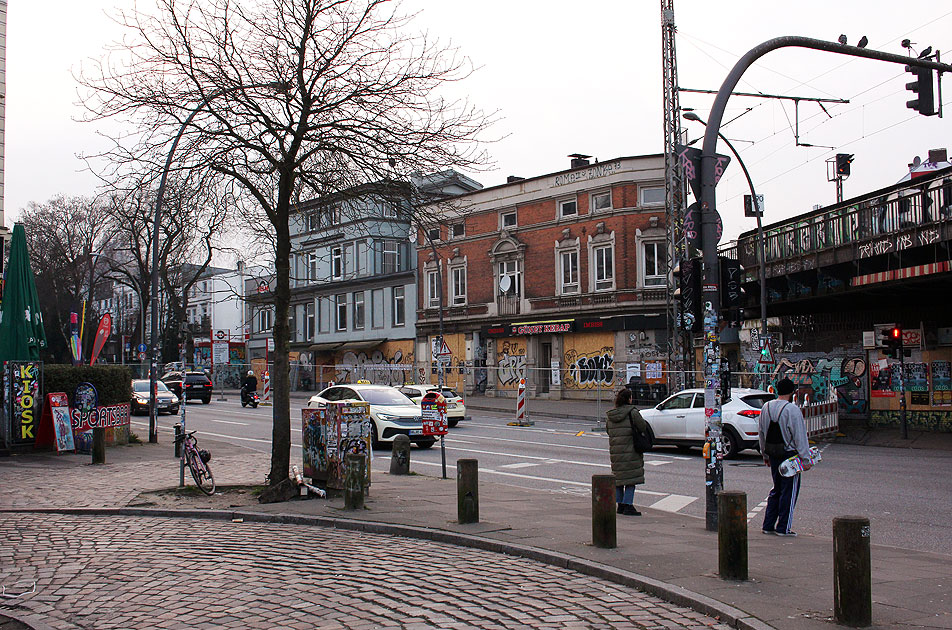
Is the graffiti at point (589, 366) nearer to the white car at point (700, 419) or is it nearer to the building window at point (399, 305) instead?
the building window at point (399, 305)

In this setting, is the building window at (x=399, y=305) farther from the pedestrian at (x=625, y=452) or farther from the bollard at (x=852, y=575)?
the bollard at (x=852, y=575)

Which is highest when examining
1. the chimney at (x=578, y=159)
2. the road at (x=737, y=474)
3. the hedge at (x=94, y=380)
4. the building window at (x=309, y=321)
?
the chimney at (x=578, y=159)

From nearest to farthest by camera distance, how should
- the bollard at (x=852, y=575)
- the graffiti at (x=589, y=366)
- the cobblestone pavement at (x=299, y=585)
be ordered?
the bollard at (x=852, y=575)
the cobblestone pavement at (x=299, y=585)
the graffiti at (x=589, y=366)

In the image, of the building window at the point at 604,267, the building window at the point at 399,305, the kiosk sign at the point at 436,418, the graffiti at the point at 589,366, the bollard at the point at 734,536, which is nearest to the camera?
the bollard at the point at 734,536

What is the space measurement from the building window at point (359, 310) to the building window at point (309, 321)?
5.34 metres

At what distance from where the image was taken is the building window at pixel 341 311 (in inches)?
2172

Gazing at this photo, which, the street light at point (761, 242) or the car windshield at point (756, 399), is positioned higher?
the street light at point (761, 242)

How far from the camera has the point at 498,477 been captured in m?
15.4

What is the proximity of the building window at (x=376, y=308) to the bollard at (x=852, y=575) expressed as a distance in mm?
46919

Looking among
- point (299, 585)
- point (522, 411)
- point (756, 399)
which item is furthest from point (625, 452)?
point (522, 411)

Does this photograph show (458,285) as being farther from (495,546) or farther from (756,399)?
(495,546)

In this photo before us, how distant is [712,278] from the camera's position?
9648mm

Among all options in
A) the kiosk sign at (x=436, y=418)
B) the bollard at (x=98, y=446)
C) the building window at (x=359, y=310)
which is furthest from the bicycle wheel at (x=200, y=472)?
the building window at (x=359, y=310)

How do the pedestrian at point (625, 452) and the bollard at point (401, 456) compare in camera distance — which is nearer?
the pedestrian at point (625, 452)
